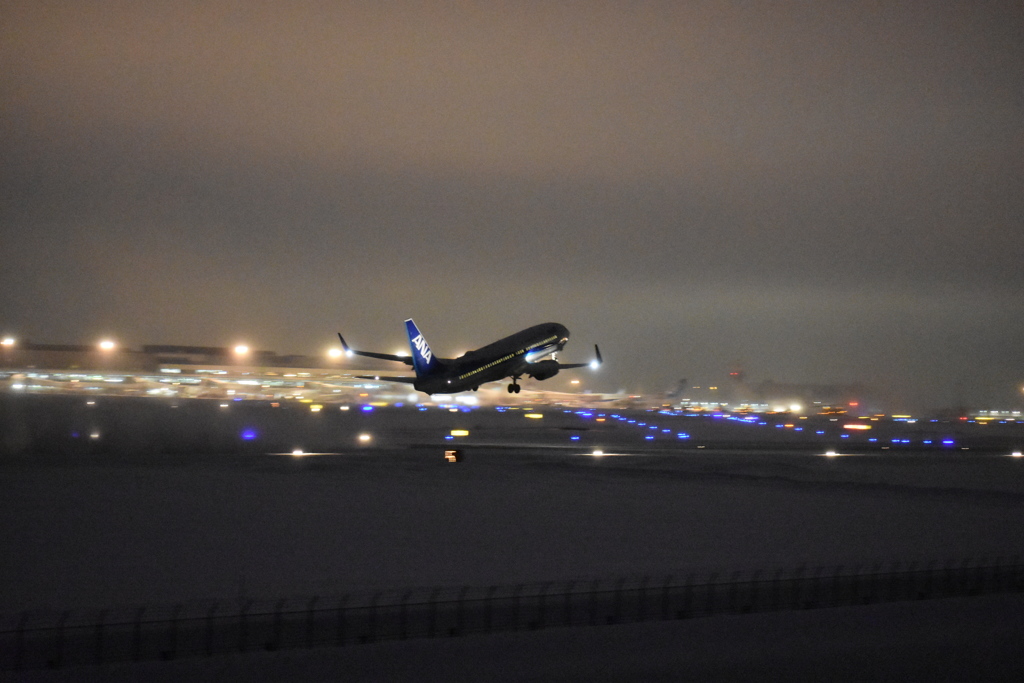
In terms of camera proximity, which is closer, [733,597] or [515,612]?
[515,612]

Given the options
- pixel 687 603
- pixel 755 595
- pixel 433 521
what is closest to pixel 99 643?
pixel 687 603

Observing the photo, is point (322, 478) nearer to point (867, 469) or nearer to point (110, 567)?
point (110, 567)

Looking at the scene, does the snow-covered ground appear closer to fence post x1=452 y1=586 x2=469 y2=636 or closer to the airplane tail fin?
fence post x1=452 y1=586 x2=469 y2=636

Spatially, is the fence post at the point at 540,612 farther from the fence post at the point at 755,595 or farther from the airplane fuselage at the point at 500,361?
the airplane fuselage at the point at 500,361

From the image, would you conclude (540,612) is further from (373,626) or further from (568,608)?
(373,626)

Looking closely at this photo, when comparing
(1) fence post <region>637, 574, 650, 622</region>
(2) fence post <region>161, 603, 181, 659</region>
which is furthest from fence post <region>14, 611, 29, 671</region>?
(1) fence post <region>637, 574, 650, 622</region>

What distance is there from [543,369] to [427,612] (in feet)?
240

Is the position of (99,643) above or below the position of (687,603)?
above

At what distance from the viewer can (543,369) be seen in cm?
10206

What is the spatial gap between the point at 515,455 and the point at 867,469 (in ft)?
97.6

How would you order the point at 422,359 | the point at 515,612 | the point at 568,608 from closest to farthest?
the point at 515,612 < the point at 568,608 < the point at 422,359

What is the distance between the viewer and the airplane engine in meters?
102

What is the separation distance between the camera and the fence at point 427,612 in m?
25.0

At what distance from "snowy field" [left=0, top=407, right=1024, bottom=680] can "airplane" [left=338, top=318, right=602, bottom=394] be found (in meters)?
12.8
